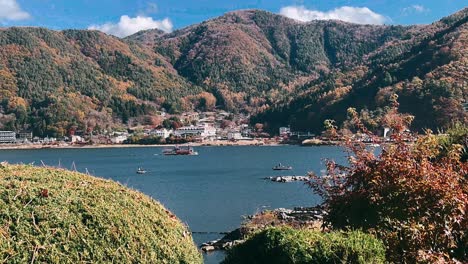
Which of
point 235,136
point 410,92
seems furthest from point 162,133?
point 410,92

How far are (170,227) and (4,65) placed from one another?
696 ft

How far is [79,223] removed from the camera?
5.44 m

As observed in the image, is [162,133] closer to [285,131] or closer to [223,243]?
[285,131]

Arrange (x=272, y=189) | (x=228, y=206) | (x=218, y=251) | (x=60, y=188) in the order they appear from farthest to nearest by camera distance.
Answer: (x=272, y=189) < (x=228, y=206) < (x=218, y=251) < (x=60, y=188)

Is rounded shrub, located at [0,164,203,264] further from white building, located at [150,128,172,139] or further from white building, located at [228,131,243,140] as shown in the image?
white building, located at [228,131,243,140]

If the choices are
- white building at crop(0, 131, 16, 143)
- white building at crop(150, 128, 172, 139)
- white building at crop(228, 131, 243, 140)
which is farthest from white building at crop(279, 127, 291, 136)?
white building at crop(0, 131, 16, 143)

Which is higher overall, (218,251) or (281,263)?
(281,263)

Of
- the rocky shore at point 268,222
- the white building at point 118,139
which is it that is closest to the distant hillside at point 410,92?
the white building at point 118,139

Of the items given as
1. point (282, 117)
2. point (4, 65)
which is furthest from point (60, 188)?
point (4, 65)

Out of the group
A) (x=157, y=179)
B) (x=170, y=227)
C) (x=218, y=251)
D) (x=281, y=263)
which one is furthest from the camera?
(x=157, y=179)

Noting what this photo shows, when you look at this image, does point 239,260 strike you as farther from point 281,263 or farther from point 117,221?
point 117,221

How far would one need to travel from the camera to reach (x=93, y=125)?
16438 centimetres

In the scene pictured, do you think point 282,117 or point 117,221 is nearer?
point 117,221

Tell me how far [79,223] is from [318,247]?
3819mm
